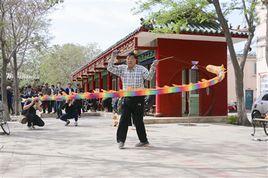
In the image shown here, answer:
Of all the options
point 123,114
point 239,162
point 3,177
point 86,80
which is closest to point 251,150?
point 239,162

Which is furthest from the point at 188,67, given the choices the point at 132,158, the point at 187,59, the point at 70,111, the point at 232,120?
the point at 132,158

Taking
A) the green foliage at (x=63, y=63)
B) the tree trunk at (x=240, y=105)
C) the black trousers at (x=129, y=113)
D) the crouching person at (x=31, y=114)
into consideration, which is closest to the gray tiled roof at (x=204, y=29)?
the tree trunk at (x=240, y=105)

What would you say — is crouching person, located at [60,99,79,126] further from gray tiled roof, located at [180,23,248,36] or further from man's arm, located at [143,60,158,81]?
man's arm, located at [143,60,158,81]

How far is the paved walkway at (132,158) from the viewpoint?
5680 millimetres

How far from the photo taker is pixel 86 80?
3588cm

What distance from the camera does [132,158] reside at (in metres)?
6.82

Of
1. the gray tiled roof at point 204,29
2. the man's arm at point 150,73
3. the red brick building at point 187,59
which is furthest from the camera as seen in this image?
the red brick building at point 187,59

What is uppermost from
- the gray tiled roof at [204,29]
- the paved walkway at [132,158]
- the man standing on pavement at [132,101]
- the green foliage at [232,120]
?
the gray tiled roof at [204,29]

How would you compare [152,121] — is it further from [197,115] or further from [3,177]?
[3,177]

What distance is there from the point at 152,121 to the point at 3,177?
998 cm

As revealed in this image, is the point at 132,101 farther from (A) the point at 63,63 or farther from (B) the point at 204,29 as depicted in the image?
(A) the point at 63,63

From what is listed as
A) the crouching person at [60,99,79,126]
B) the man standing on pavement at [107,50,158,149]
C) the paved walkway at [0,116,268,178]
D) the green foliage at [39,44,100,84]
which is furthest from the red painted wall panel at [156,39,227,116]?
the green foliage at [39,44,100,84]

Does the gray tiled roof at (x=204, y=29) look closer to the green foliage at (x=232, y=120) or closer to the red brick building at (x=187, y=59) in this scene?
the red brick building at (x=187, y=59)

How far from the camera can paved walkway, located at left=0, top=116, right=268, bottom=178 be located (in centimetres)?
568
